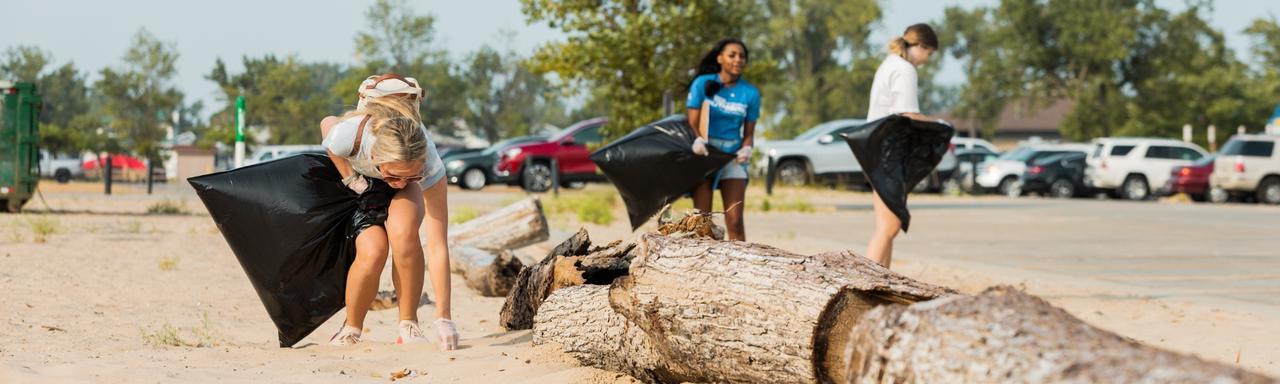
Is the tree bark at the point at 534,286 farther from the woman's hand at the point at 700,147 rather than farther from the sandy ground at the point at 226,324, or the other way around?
the woman's hand at the point at 700,147

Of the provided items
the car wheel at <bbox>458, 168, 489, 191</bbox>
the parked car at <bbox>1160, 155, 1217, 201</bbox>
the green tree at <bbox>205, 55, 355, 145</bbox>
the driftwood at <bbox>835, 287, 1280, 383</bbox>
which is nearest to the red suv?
the car wheel at <bbox>458, 168, 489, 191</bbox>

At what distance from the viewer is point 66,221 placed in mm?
14938

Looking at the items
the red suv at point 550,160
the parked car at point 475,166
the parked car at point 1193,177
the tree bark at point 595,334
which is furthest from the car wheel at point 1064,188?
the tree bark at point 595,334

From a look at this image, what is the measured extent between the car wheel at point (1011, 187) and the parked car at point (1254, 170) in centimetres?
524

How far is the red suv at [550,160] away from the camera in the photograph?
98.3ft

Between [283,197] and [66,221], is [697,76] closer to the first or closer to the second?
[283,197]

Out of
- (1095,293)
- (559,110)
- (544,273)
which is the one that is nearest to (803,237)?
(1095,293)

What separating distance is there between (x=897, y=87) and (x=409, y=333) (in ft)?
10.6

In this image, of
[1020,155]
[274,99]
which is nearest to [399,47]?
[274,99]

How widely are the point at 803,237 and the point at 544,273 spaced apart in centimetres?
845

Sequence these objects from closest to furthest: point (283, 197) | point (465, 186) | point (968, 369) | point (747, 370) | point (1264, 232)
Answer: point (968, 369), point (747, 370), point (283, 197), point (1264, 232), point (465, 186)

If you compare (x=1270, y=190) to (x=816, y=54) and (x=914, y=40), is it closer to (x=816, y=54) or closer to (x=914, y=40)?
(x=914, y=40)

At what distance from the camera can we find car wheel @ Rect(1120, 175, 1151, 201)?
3406 centimetres

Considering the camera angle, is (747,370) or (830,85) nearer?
(747,370)
